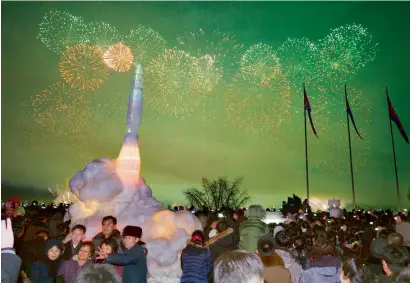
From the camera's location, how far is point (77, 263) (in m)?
6.24

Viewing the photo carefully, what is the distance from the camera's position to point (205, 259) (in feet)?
22.3

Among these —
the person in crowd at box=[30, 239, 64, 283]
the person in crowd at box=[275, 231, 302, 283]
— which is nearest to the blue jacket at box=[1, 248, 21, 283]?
the person in crowd at box=[30, 239, 64, 283]

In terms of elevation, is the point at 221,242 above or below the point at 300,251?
above

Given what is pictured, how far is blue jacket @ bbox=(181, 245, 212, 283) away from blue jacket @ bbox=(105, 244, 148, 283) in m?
0.89

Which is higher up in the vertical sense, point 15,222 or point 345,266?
point 15,222

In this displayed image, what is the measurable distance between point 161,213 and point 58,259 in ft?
25.2

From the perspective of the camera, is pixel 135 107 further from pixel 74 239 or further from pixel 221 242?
pixel 74 239

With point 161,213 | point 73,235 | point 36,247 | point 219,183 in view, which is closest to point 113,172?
point 161,213

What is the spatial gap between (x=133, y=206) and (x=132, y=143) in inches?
109

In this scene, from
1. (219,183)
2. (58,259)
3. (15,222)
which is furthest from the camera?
(219,183)

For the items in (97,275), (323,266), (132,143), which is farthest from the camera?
(132,143)

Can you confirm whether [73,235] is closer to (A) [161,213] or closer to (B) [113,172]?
(A) [161,213]

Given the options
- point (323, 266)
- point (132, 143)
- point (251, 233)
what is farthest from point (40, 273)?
point (132, 143)

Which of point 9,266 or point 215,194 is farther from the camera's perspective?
point 215,194
